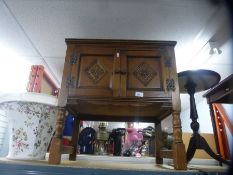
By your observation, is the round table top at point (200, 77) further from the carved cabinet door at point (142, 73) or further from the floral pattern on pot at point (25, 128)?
the floral pattern on pot at point (25, 128)

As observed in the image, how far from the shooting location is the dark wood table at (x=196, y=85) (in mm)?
1078

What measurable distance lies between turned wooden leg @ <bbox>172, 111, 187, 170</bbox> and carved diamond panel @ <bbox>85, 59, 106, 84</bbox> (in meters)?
0.38

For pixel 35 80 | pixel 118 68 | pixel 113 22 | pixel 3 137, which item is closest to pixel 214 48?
pixel 113 22

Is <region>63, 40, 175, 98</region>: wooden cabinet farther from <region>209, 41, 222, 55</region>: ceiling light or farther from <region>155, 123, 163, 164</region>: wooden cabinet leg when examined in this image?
<region>209, 41, 222, 55</region>: ceiling light

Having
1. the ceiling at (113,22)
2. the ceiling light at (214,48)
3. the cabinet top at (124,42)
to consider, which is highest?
the ceiling at (113,22)

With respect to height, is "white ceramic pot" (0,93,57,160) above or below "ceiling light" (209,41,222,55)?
below

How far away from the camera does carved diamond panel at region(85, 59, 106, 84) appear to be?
2.90 feet

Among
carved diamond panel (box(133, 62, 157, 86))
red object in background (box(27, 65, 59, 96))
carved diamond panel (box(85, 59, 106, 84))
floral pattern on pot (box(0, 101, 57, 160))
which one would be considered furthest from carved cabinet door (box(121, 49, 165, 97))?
red object in background (box(27, 65, 59, 96))

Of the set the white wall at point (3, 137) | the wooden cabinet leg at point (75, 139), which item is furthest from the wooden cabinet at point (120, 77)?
the white wall at point (3, 137)

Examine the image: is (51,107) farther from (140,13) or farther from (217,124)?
(217,124)

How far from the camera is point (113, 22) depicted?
3.92 feet

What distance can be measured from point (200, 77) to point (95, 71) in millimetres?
653

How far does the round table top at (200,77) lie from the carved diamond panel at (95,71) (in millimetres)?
506

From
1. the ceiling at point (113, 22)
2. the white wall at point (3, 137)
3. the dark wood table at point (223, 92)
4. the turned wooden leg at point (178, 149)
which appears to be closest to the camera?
the turned wooden leg at point (178, 149)
